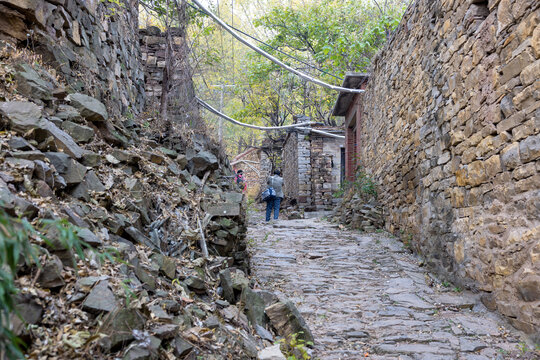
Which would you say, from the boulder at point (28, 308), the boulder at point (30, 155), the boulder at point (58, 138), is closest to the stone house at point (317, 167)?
the boulder at point (58, 138)

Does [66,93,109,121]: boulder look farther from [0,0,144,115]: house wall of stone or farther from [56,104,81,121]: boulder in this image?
[0,0,144,115]: house wall of stone

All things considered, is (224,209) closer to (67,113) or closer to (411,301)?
(67,113)

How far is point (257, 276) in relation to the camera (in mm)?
4965

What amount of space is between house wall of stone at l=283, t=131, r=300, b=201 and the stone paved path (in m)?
9.22

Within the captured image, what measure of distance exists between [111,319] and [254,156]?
22.7 meters

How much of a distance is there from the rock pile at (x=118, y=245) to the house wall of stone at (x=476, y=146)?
1885mm

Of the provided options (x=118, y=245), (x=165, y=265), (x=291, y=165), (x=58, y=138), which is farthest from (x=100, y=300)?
(x=291, y=165)

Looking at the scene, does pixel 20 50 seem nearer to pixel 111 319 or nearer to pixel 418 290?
pixel 111 319

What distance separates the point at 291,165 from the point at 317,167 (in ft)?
5.75

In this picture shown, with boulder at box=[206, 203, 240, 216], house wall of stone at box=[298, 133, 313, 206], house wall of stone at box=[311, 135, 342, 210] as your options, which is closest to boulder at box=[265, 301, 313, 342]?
boulder at box=[206, 203, 240, 216]

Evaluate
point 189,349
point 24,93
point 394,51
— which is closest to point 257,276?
point 189,349

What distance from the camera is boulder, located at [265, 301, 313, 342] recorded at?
3158 mm

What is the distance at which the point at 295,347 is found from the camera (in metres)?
2.93

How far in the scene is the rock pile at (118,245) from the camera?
1709 millimetres
